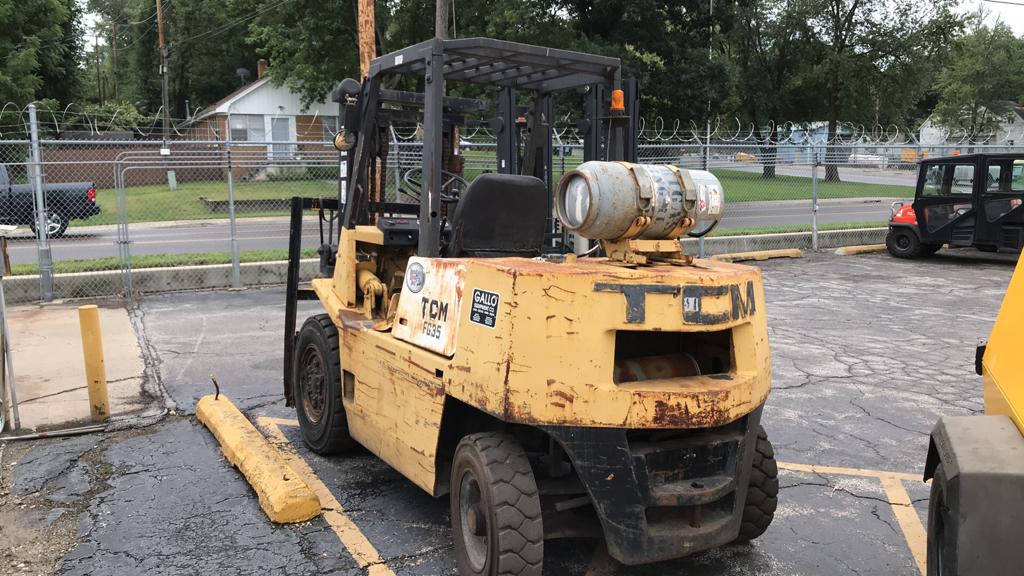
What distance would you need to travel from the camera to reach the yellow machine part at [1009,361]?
3.03 metres

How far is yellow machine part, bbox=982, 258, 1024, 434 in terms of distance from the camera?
3025 millimetres

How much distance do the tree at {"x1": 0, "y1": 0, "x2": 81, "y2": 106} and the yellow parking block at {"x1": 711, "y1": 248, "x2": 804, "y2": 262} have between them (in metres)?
26.9

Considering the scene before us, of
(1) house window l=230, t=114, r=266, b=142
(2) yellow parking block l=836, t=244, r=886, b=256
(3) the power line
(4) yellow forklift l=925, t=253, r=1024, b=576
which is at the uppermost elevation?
(3) the power line

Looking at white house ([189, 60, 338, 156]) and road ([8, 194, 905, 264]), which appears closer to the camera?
road ([8, 194, 905, 264])

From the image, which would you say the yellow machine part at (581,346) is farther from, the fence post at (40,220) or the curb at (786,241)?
the curb at (786,241)

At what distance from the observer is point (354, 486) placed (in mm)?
5184

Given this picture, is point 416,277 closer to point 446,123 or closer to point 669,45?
point 446,123

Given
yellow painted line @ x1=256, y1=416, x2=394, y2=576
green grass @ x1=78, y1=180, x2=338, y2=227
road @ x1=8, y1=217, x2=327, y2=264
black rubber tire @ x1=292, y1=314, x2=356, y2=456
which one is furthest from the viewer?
green grass @ x1=78, y1=180, x2=338, y2=227

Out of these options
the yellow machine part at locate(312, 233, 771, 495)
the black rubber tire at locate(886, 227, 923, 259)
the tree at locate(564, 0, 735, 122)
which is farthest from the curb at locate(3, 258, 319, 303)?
the tree at locate(564, 0, 735, 122)

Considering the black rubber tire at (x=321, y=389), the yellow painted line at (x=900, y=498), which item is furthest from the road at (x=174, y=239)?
the yellow painted line at (x=900, y=498)

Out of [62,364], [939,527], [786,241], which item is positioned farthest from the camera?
[786,241]

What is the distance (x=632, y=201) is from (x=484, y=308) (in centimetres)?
80

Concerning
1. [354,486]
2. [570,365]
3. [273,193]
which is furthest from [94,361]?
[273,193]

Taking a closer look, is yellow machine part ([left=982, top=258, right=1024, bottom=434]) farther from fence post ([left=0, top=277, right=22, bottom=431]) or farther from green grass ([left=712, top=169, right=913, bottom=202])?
green grass ([left=712, top=169, right=913, bottom=202])
